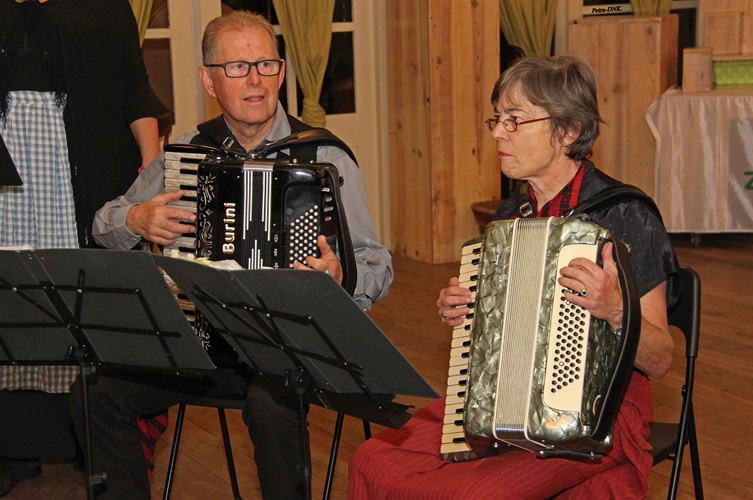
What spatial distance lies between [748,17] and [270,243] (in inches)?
189

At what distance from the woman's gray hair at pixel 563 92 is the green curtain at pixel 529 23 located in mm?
3979

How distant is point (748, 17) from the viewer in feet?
20.8

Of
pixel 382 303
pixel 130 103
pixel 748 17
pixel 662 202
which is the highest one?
pixel 748 17

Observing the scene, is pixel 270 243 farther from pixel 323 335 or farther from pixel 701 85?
pixel 701 85

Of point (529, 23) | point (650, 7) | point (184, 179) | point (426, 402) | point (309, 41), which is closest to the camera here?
point (184, 179)

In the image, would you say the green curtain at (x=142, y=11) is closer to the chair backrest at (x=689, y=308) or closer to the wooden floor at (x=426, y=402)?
the wooden floor at (x=426, y=402)

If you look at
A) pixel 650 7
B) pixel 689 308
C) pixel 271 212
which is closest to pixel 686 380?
pixel 689 308

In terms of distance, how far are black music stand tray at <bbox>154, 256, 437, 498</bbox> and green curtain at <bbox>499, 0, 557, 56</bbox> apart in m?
4.46

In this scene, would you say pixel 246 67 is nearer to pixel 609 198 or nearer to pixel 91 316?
pixel 91 316

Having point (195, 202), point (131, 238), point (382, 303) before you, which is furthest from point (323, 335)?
point (382, 303)

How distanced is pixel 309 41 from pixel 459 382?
378 centimetres

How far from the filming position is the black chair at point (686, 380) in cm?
230

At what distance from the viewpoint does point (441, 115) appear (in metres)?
5.65

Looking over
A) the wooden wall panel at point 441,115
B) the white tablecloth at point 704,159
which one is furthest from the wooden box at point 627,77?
the wooden wall panel at point 441,115
